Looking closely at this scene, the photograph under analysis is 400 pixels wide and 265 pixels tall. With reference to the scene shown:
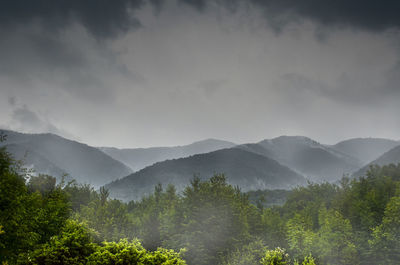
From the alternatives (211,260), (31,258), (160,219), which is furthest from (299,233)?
(31,258)

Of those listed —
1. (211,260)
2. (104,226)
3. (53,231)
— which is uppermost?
(53,231)

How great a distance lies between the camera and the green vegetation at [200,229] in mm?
14664

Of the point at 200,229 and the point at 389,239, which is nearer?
the point at 200,229

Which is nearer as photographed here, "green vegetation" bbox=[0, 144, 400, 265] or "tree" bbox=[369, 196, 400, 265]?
"green vegetation" bbox=[0, 144, 400, 265]

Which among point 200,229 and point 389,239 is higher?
point 200,229

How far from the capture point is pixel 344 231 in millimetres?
46406

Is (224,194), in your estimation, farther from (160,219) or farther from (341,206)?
(341,206)

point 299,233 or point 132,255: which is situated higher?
point 132,255

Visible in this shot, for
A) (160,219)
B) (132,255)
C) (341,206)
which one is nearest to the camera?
(132,255)

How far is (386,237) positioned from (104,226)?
1882 inches

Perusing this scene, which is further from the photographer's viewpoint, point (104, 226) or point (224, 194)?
point (224, 194)

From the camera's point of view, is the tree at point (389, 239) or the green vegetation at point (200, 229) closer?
the green vegetation at point (200, 229)

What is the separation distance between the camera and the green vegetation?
14664 millimetres

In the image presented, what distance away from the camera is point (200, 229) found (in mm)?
41406
